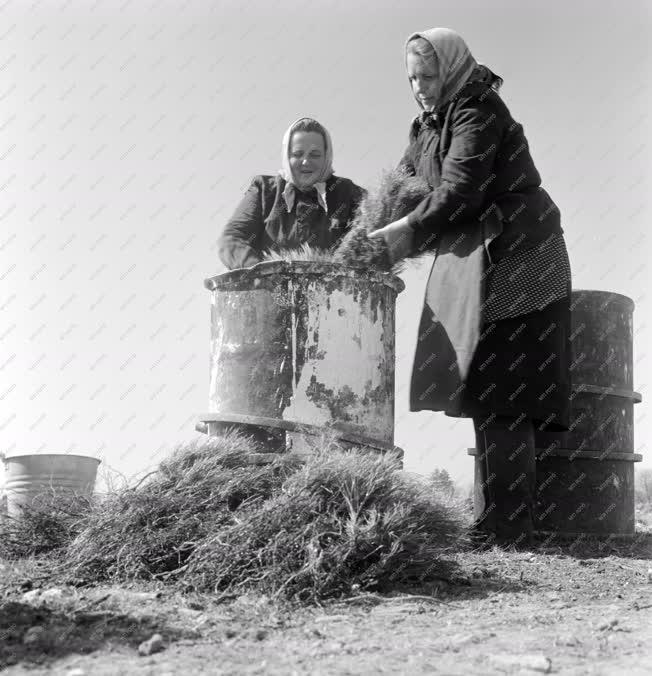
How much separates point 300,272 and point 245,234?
0.74 metres

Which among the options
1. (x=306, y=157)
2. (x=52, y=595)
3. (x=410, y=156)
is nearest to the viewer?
(x=52, y=595)

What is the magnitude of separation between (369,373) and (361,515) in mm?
1161

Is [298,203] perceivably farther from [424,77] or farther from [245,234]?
[424,77]

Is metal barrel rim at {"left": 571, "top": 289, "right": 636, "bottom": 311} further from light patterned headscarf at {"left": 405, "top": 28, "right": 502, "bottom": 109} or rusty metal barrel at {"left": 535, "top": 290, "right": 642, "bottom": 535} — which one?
light patterned headscarf at {"left": 405, "top": 28, "right": 502, "bottom": 109}

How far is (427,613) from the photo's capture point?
7.70 feet

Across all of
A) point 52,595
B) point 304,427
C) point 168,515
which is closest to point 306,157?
point 304,427

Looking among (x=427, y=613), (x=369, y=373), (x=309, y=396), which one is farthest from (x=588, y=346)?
(x=427, y=613)

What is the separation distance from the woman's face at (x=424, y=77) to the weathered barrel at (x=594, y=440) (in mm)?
1387

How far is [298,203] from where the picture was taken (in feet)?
14.3

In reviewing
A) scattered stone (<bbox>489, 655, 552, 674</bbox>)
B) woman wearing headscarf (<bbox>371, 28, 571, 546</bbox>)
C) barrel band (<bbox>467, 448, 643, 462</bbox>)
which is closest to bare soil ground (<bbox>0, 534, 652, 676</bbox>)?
scattered stone (<bbox>489, 655, 552, 674</bbox>)

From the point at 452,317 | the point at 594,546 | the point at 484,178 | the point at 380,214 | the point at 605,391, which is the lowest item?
the point at 594,546

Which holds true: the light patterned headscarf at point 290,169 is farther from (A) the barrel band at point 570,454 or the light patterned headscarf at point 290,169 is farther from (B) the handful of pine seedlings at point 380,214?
(A) the barrel band at point 570,454

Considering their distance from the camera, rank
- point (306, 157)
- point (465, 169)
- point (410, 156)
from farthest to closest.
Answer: point (306, 157)
point (410, 156)
point (465, 169)

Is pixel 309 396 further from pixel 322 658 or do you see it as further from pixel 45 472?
pixel 45 472
